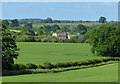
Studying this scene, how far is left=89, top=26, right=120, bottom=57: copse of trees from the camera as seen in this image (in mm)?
63091

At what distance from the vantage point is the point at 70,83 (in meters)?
23.3

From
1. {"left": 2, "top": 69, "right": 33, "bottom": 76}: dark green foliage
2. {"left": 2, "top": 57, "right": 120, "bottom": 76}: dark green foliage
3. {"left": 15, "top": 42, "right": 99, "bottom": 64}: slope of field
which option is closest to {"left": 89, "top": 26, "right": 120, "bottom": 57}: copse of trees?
{"left": 15, "top": 42, "right": 99, "bottom": 64}: slope of field

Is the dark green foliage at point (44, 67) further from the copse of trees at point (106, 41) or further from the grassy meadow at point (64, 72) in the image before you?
the copse of trees at point (106, 41)

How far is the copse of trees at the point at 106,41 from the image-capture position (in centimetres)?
6309

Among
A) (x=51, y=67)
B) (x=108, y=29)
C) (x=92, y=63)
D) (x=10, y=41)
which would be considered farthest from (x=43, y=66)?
(x=108, y=29)

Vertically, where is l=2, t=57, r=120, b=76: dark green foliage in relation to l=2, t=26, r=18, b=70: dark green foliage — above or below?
below

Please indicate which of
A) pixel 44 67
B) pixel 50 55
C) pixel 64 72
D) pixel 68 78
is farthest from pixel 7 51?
pixel 50 55

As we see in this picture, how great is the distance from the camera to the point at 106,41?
214 feet

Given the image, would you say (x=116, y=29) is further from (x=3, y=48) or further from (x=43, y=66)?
(x=3, y=48)

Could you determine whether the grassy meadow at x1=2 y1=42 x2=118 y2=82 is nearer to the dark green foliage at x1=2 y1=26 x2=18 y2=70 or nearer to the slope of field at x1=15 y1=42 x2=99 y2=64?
the slope of field at x1=15 y1=42 x2=99 y2=64

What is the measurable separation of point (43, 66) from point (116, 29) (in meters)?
34.1

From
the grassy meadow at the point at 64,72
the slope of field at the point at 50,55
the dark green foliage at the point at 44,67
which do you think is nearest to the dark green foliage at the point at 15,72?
the dark green foliage at the point at 44,67

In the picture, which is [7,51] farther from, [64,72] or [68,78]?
[68,78]

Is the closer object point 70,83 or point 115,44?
point 70,83
